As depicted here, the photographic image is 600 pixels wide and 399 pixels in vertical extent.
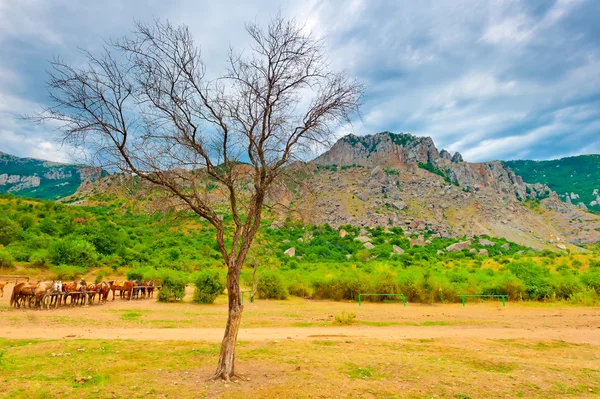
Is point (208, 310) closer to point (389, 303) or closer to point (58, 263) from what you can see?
point (389, 303)

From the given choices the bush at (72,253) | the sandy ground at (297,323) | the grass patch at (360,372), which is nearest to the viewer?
the grass patch at (360,372)

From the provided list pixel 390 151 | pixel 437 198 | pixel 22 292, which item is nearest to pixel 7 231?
pixel 22 292

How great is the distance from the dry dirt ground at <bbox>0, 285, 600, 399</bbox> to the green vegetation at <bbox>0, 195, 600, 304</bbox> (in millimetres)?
3213

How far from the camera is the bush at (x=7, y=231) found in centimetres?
3988

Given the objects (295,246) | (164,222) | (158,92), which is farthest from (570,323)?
(295,246)

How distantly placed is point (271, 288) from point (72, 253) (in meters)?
22.6

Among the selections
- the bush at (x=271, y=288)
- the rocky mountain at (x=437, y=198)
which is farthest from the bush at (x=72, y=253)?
the rocky mountain at (x=437, y=198)

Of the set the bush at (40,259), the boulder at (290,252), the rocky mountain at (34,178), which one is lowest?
the bush at (40,259)

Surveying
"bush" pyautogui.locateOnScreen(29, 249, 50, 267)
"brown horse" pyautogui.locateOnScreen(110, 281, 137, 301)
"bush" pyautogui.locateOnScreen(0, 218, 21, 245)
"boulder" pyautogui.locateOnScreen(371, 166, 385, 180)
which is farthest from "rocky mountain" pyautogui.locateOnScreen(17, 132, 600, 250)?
"brown horse" pyautogui.locateOnScreen(110, 281, 137, 301)

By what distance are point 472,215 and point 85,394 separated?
106 meters

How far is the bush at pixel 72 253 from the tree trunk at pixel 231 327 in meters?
36.0

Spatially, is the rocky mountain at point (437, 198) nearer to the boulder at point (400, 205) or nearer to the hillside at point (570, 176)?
→ the boulder at point (400, 205)

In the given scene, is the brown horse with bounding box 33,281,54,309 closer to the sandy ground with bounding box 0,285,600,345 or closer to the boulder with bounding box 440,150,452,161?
the sandy ground with bounding box 0,285,600,345

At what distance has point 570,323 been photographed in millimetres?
18078
